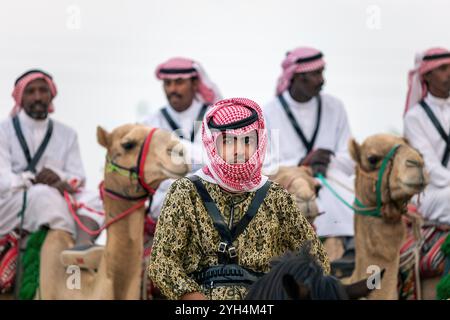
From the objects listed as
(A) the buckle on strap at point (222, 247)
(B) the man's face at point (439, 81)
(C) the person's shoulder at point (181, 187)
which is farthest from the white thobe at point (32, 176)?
(A) the buckle on strap at point (222, 247)

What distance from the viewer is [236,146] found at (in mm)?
6559

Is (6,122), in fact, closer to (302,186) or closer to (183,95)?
(183,95)

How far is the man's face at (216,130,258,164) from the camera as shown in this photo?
6527 mm

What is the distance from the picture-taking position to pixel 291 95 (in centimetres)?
1362

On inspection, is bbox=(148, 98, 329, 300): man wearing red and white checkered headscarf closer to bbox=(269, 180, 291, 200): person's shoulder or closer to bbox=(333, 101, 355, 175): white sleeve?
bbox=(269, 180, 291, 200): person's shoulder

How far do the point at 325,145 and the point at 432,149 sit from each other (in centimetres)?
126

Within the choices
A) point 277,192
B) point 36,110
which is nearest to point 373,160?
point 36,110

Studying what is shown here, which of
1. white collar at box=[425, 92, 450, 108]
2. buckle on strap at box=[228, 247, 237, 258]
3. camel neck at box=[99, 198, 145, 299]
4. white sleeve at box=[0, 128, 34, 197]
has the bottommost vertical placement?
camel neck at box=[99, 198, 145, 299]

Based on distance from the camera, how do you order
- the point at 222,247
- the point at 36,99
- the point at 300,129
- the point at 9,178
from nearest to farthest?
the point at 222,247, the point at 9,178, the point at 36,99, the point at 300,129

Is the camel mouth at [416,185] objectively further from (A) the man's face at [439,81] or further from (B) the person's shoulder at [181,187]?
(B) the person's shoulder at [181,187]

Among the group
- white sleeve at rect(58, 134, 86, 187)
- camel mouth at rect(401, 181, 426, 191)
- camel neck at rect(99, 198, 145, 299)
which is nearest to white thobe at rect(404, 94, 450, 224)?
camel mouth at rect(401, 181, 426, 191)

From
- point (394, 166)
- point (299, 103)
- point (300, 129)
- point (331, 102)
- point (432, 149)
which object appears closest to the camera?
point (394, 166)

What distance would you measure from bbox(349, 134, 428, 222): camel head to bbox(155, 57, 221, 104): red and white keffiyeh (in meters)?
2.60
